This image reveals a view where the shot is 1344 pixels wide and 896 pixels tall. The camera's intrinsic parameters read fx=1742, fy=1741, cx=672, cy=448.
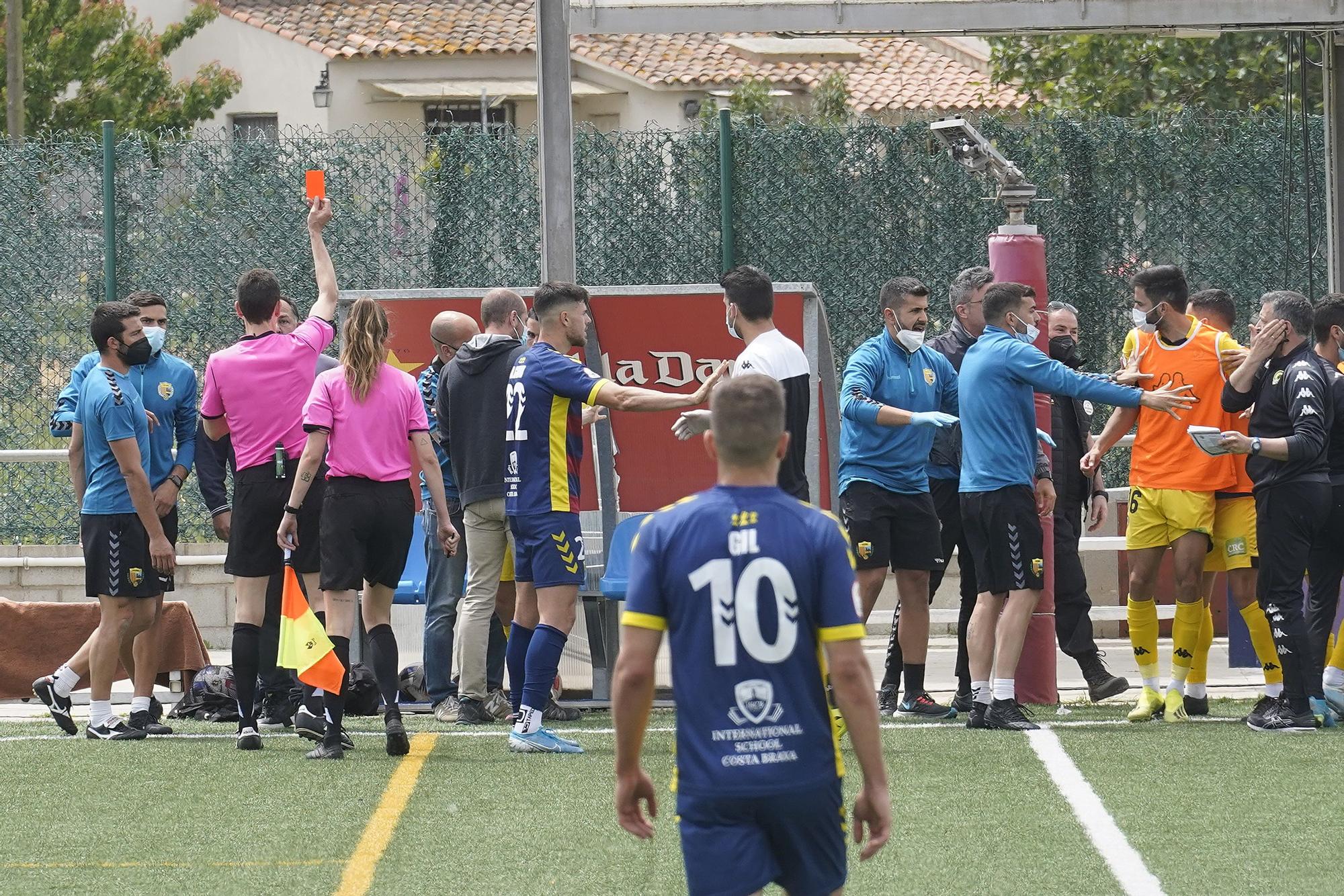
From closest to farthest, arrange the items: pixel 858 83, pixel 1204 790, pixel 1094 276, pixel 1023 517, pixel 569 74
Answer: pixel 1204 790
pixel 1023 517
pixel 569 74
pixel 1094 276
pixel 858 83

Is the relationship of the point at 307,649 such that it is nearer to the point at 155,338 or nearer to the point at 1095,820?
the point at 155,338

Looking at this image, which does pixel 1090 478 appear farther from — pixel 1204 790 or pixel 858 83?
pixel 858 83

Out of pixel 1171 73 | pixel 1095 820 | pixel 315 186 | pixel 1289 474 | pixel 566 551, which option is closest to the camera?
pixel 1095 820

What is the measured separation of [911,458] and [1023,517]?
2.14 ft

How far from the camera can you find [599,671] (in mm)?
9117

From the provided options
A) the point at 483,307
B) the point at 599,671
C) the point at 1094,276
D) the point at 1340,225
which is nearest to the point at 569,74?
the point at 483,307

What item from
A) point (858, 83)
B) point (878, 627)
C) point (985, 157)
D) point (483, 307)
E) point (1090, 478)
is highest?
point (858, 83)

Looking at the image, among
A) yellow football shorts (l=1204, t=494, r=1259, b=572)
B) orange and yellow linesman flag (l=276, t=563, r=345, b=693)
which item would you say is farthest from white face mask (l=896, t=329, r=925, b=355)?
orange and yellow linesman flag (l=276, t=563, r=345, b=693)

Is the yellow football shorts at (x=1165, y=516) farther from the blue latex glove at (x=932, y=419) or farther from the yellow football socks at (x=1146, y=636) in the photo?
the blue latex glove at (x=932, y=419)

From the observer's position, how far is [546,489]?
772cm

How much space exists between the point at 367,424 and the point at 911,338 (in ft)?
8.50

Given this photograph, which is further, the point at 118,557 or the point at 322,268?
the point at 322,268

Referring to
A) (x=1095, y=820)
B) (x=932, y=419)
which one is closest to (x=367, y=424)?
(x=932, y=419)

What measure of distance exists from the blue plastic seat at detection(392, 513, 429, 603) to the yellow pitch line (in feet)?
4.13
